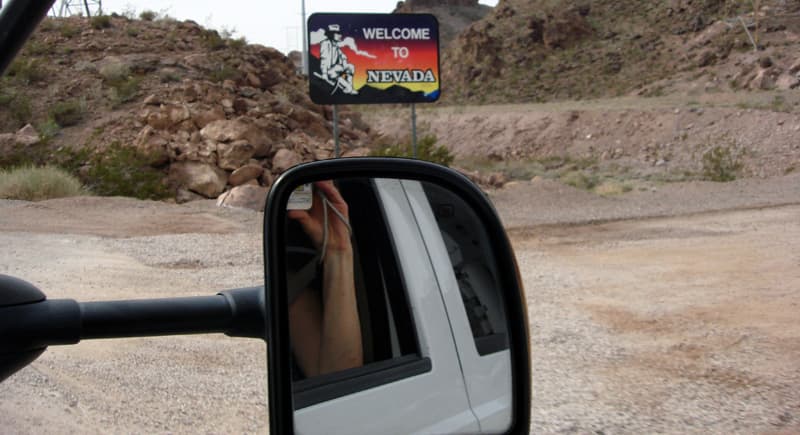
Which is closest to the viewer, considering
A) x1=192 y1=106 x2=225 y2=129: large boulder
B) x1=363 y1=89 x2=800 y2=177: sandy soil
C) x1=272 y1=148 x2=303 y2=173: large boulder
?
x1=272 y1=148 x2=303 y2=173: large boulder

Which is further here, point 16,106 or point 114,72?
point 114,72

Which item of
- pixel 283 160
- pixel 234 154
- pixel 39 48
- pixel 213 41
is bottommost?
pixel 283 160

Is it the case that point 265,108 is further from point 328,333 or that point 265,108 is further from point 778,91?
point 778,91

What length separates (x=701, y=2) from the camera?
64.7m

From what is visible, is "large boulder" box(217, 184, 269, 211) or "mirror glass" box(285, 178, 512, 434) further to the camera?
"large boulder" box(217, 184, 269, 211)

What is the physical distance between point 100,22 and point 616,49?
142 ft

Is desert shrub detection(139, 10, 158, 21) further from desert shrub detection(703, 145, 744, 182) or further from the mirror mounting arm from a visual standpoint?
the mirror mounting arm

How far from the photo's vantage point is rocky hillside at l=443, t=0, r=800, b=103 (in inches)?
2164

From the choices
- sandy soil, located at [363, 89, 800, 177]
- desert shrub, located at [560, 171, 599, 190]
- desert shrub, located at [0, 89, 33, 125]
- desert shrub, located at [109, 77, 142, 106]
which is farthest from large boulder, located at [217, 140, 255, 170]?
sandy soil, located at [363, 89, 800, 177]

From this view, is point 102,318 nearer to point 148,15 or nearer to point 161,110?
point 161,110

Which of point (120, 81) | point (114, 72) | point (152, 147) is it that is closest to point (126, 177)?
point (152, 147)

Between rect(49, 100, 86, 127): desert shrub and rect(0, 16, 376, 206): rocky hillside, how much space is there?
0.11ft

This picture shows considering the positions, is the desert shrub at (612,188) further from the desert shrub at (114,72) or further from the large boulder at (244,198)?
the desert shrub at (114,72)

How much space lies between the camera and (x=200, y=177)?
21.7 meters
